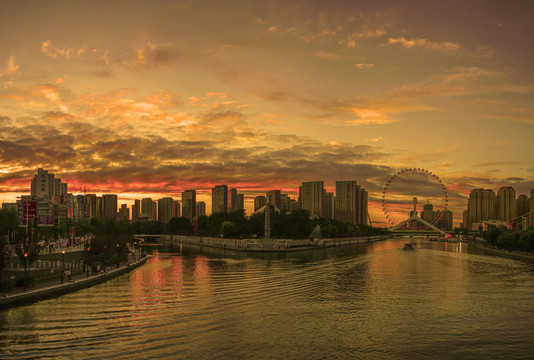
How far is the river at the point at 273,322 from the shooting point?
28062 mm

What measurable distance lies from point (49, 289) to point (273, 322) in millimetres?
23801

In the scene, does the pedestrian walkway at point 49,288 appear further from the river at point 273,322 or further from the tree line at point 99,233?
the tree line at point 99,233

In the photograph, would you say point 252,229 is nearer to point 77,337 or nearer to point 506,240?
point 506,240

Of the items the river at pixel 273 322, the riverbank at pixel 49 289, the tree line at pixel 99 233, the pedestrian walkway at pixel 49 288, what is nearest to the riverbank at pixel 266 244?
the tree line at pixel 99 233

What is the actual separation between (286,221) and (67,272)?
127 meters

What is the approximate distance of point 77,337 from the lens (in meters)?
29.4

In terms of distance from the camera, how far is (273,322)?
35000mm

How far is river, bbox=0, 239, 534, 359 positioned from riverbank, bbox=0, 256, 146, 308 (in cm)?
147

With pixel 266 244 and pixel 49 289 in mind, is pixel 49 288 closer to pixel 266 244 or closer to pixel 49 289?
pixel 49 289

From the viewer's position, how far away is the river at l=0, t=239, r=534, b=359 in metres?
28.1

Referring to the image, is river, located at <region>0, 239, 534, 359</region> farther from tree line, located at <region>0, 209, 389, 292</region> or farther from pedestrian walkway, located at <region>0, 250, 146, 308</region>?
tree line, located at <region>0, 209, 389, 292</region>

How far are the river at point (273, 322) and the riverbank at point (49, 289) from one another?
57.8 inches

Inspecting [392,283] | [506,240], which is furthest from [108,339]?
[506,240]

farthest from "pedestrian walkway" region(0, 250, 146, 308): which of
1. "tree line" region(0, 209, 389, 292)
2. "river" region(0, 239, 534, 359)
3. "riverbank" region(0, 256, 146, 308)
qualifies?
"tree line" region(0, 209, 389, 292)
